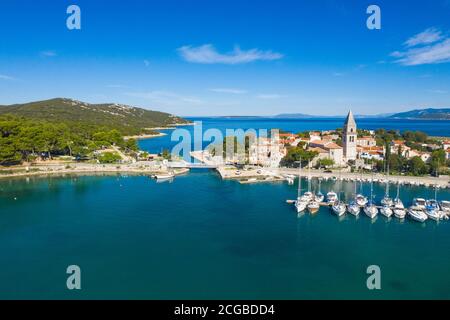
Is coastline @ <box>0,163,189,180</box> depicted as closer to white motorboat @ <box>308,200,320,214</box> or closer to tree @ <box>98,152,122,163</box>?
tree @ <box>98,152,122,163</box>

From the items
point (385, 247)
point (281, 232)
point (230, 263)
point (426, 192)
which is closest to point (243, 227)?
point (281, 232)

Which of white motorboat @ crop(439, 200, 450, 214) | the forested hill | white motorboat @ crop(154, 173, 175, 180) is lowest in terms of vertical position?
white motorboat @ crop(439, 200, 450, 214)

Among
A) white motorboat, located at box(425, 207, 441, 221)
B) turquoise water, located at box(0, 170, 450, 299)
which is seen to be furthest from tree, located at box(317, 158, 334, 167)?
white motorboat, located at box(425, 207, 441, 221)

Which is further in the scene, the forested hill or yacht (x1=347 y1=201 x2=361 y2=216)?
the forested hill

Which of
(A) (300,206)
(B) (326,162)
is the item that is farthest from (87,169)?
(B) (326,162)

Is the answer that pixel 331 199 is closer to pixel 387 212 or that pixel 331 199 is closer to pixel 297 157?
pixel 387 212

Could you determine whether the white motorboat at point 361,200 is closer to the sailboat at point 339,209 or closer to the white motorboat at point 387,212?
the sailboat at point 339,209

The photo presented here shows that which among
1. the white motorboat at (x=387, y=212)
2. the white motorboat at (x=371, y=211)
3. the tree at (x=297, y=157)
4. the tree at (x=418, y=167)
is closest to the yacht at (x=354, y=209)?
the white motorboat at (x=371, y=211)
